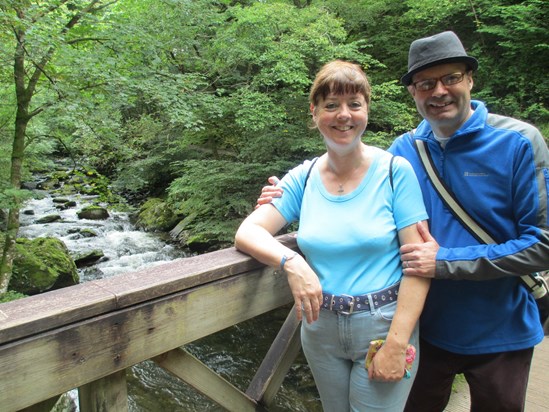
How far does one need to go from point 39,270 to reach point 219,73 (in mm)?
5144

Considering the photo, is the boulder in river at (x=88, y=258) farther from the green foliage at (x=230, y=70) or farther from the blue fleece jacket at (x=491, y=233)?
the blue fleece jacket at (x=491, y=233)

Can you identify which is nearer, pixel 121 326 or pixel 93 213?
pixel 121 326

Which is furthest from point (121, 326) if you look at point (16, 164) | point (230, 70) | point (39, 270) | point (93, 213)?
point (93, 213)

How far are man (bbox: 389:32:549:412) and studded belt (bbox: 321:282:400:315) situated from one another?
0.10 meters

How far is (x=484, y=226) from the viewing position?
4.88ft

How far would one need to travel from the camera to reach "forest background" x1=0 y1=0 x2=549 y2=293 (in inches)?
236

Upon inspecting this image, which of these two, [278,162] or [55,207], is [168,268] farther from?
[55,207]

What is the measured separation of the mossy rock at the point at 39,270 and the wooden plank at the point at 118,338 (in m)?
6.91

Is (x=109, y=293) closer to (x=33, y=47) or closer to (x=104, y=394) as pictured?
(x=104, y=394)

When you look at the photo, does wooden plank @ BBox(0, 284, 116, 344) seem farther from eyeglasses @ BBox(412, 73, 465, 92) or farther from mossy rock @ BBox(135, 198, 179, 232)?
mossy rock @ BBox(135, 198, 179, 232)

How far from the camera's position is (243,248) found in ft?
5.28

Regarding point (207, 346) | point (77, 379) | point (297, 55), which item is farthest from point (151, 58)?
point (77, 379)

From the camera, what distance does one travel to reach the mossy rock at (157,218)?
37.5ft

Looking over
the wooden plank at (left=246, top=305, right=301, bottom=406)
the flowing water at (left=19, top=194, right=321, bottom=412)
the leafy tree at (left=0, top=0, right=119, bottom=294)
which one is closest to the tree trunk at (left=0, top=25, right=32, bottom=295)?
the leafy tree at (left=0, top=0, right=119, bottom=294)
